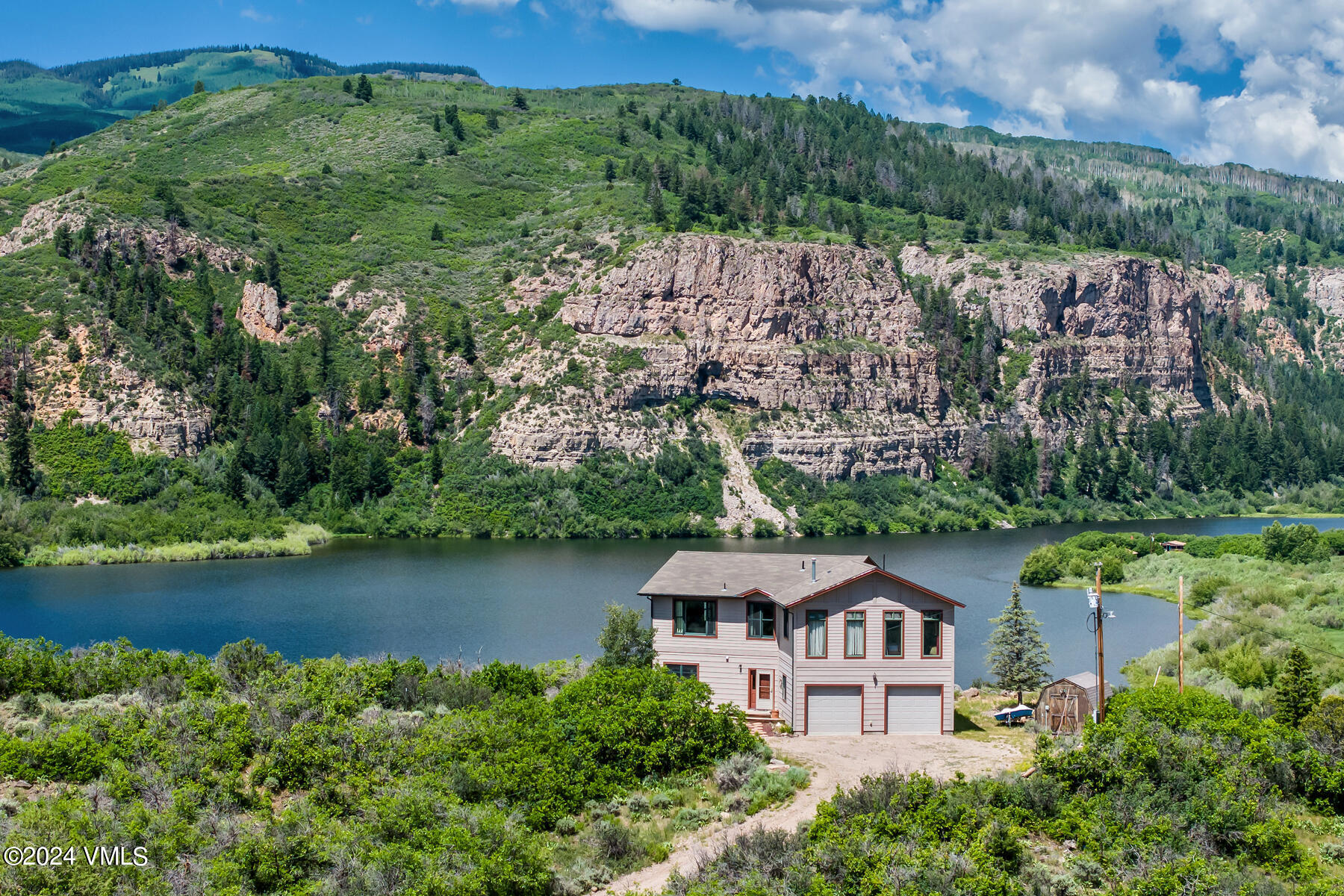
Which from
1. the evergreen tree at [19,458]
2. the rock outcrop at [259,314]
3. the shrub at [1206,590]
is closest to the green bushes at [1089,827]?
the shrub at [1206,590]

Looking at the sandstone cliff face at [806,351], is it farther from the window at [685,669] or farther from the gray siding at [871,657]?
the gray siding at [871,657]

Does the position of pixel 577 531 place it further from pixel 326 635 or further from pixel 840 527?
pixel 326 635

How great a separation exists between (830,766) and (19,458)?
3273 inches

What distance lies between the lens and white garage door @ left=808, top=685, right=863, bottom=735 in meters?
33.8

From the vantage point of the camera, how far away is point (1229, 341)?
7318 inches

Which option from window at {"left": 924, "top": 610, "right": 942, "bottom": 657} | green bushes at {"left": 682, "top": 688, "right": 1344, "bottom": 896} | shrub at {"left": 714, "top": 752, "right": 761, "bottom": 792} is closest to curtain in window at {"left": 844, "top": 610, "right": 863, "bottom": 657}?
window at {"left": 924, "top": 610, "right": 942, "bottom": 657}

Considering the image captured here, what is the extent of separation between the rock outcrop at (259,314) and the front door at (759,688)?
309ft

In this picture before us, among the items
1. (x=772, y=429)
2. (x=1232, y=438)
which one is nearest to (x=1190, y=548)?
(x=772, y=429)

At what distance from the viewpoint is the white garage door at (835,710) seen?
33781 mm

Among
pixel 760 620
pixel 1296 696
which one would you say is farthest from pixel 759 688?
pixel 1296 696

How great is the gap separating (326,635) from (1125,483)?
10750cm

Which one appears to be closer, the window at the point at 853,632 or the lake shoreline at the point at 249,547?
the window at the point at 853,632

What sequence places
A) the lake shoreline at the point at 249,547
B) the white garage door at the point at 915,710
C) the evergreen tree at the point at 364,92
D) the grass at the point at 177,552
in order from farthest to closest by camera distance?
the evergreen tree at the point at 364,92 → the lake shoreline at the point at 249,547 → the grass at the point at 177,552 → the white garage door at the point at 915,710

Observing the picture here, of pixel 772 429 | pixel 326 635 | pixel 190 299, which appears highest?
pixel 190 299
